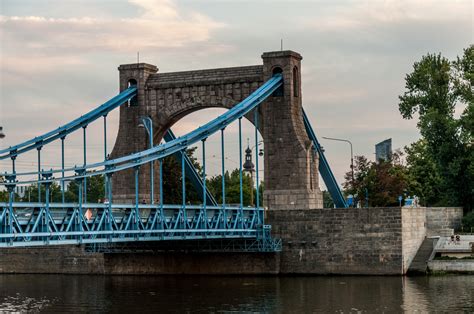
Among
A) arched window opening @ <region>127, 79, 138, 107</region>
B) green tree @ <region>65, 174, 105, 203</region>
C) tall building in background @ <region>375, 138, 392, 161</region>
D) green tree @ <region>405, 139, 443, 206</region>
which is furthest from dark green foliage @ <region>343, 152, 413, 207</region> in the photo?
green tree @ <region>65, 174, 105, 203</region>

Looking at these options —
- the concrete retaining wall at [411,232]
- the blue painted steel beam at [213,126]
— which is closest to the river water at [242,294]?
the concrete retaining wall at [411,232]

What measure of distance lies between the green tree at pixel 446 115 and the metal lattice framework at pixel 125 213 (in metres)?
13.7

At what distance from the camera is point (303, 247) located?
5503cm

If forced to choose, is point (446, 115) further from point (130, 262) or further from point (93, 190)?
point (93, 190)

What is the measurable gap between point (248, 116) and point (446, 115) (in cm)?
1536

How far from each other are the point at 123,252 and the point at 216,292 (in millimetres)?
12591

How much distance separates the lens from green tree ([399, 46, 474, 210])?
67.0 meters

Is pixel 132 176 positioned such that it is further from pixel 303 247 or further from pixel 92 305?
pixel 92 305

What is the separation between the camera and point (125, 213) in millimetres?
43844

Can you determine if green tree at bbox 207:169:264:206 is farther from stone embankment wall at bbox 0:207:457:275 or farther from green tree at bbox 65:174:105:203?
stone embankment wall at bbox 0:207:457:275

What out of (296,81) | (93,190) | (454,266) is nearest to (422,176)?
(296,81)

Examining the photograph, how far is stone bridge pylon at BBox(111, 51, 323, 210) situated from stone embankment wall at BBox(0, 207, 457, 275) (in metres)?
3.87

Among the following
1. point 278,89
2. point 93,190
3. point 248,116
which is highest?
point 278,89

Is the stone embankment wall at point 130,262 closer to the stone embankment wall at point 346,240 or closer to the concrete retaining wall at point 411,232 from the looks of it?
the stone embankment wall at point 346,240
